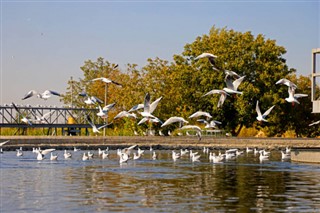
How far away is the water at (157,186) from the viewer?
22438 millimetres

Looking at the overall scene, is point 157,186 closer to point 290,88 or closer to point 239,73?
point 290,88

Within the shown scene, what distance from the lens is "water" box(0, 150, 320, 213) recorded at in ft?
73.6

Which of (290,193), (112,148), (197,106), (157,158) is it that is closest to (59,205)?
(290,193)

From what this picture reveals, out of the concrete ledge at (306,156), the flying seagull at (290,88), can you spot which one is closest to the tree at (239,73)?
the concrete ledge at (306,156)

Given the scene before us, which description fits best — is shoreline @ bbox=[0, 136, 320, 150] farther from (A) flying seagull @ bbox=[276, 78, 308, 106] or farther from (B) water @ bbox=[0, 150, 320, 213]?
(A) flying seagull @ bbox=[276, 78, 308, 106]

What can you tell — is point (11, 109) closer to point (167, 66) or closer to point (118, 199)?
point (167, 66)

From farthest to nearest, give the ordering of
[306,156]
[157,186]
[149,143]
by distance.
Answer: [149,143] → [306,156] → [157,186]

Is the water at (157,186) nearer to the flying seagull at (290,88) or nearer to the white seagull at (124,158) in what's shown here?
the white seagull at (124,158)

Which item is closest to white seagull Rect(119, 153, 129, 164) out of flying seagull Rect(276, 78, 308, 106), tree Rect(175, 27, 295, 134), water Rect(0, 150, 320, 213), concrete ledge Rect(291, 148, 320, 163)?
water Rect(0, 150, 320, 213)

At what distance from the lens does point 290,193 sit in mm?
26312

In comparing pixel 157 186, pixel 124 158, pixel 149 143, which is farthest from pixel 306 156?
pixel 149 143

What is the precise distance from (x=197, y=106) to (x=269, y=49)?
31.4 ft

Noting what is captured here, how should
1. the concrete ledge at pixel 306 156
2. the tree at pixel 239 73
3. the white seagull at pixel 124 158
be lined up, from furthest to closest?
the tree at pixel 239 73 → the concrete ledge at pixel 306 156 → the white seagull at pixel 124 158

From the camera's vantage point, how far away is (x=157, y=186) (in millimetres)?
28156
